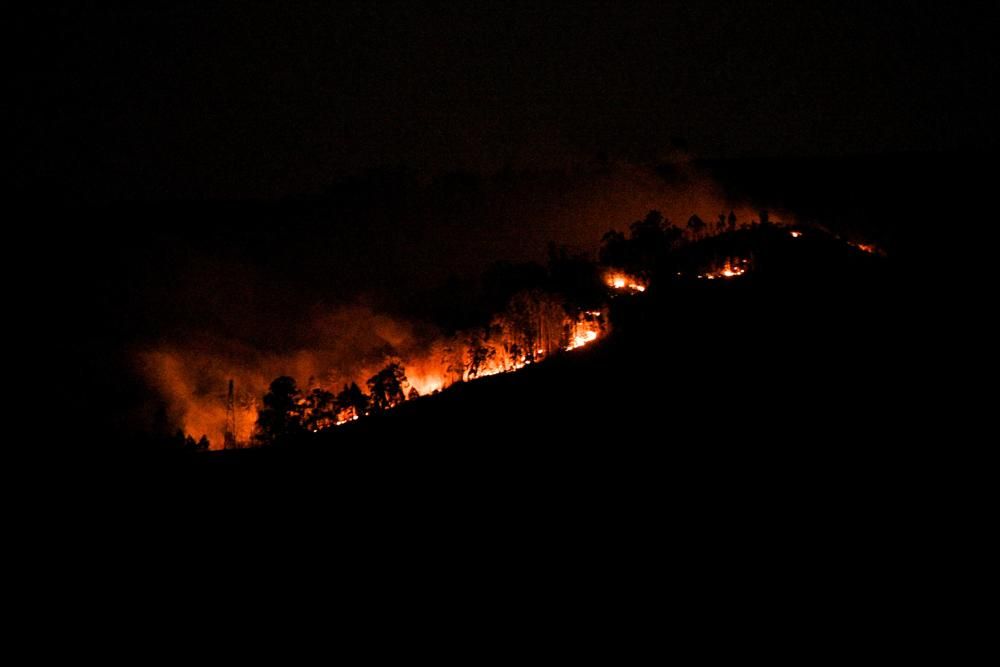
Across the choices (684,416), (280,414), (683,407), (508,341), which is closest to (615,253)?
(508,341)

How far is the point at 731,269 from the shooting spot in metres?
39.1

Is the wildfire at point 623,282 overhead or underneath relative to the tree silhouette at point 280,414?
overhead

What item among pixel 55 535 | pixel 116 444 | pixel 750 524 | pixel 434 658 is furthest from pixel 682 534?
pixel 116 444

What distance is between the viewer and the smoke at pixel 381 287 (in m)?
55.2

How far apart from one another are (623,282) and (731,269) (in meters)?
7.07

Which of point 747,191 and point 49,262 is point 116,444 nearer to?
point 49,262

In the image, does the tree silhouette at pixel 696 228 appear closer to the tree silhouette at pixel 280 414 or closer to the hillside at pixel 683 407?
the hillside at pixel 683 407

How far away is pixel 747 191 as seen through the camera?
97.2 metres

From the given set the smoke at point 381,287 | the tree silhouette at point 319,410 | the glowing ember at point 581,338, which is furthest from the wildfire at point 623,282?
the tree silhouette at point 319,410

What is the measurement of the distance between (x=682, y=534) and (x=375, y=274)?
8769cm

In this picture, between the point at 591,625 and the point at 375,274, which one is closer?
the point at 591,625

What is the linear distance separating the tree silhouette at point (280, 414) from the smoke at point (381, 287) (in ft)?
14.3

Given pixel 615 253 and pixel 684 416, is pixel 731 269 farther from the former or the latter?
pixel 684 416

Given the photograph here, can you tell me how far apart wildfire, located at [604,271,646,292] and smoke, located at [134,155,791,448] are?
993cm
